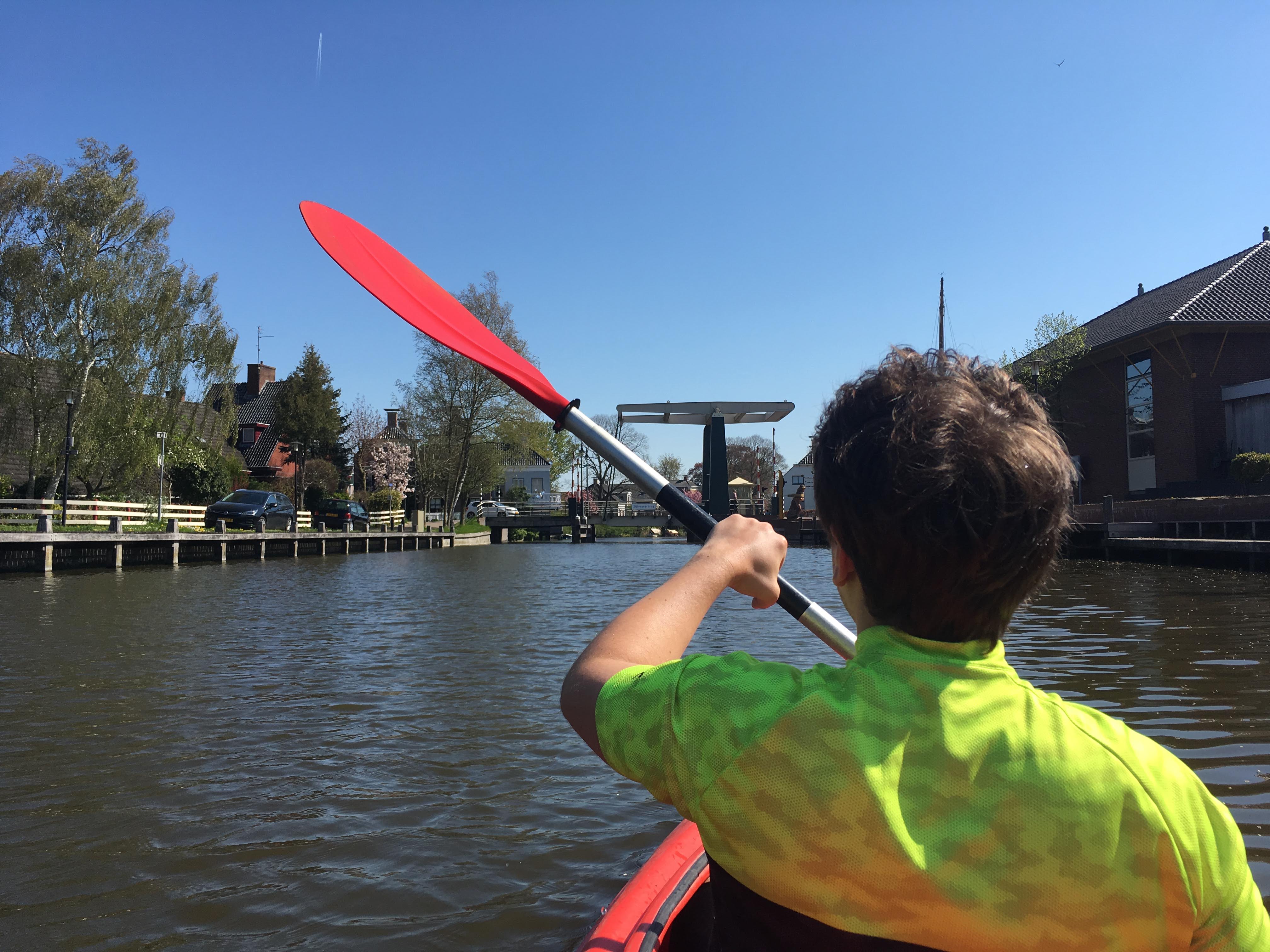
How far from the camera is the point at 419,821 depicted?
4.41 metres

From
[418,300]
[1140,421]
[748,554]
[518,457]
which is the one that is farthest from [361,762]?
[518,457]

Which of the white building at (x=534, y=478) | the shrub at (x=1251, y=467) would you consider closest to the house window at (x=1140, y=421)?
the shrub at (x=1251, y=467)

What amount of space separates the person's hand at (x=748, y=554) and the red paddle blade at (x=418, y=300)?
49.3 inches

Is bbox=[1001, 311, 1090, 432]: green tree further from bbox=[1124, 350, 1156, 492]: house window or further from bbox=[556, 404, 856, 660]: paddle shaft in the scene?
bbox=[556, 404, 856, 660]: paddle shaft

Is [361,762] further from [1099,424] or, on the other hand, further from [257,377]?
[257,377]

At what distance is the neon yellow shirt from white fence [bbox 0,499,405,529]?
73.7 feet

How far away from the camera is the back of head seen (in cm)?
110

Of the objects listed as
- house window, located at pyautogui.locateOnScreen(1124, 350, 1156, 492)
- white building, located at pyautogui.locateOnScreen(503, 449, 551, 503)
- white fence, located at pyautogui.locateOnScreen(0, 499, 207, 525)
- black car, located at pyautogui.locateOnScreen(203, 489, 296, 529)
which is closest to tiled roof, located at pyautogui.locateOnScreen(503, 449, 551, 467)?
black car, located at pyautogui.locateOnScreen(203, 489, 296, 529)

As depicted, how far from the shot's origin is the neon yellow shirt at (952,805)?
3.33 feet

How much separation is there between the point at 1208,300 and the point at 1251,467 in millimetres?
10277

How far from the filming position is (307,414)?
164ft

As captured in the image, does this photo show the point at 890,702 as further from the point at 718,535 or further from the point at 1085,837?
the point at 718,535

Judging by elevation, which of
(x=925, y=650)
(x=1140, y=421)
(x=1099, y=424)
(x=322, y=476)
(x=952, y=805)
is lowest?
(x=952, y=805)

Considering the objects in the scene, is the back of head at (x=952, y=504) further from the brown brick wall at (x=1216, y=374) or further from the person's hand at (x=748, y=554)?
the brown brick wall at (x=1216, y=374)
